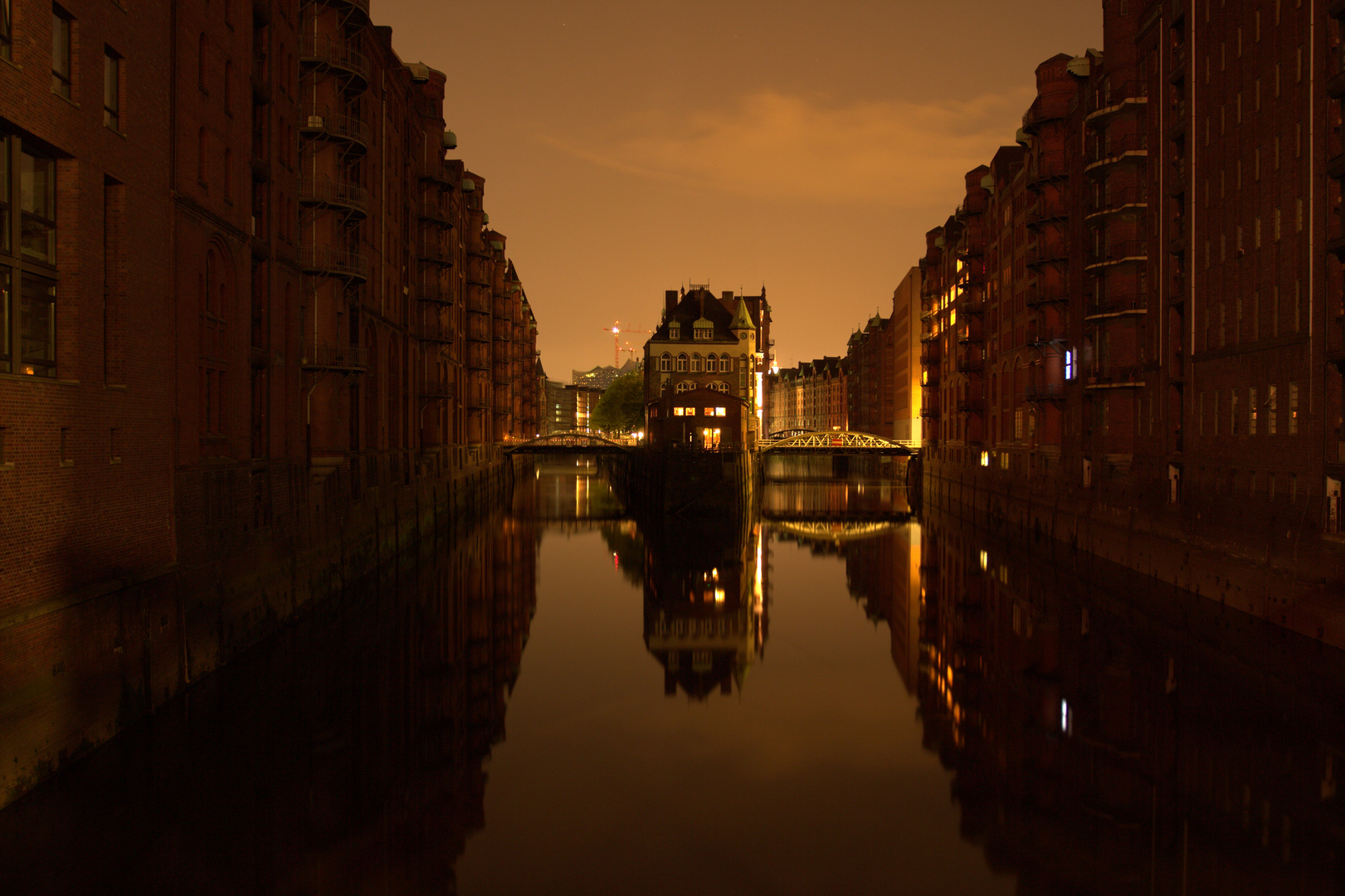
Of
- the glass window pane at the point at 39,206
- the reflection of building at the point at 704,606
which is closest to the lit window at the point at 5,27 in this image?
the glass window pane at the point at 39,206

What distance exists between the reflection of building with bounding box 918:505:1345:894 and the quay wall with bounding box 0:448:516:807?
12.4 meters

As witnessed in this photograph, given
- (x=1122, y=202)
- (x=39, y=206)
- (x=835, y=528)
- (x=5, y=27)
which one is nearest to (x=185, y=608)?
(x=39, y=206)

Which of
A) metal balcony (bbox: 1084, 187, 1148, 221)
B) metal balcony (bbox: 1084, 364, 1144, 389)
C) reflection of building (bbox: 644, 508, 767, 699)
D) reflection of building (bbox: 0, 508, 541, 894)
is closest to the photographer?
reflection of building (bbox: 0, 508, 541, 894)

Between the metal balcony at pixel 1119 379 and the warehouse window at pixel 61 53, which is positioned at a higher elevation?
the warehouse window at pixel 61 53

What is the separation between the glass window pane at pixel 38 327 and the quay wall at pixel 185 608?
10.5ft

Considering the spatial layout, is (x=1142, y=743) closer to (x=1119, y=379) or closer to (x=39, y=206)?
(x=39, y=206)

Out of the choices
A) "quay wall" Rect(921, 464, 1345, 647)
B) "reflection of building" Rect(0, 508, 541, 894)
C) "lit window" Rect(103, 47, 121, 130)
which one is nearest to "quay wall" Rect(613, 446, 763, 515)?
"quay wall" Rect(921, 464, 1345, 647)

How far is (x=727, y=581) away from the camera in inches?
1423

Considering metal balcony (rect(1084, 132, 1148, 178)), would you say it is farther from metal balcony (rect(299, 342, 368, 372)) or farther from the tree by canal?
the tree by canal

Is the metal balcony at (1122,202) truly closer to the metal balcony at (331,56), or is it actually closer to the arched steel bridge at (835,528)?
the arched steel bridge at (835,528)

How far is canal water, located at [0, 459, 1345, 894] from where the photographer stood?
11.8m

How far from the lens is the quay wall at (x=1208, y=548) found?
20.4m

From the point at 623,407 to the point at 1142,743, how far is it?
4258 inches

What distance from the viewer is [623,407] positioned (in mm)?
122938
